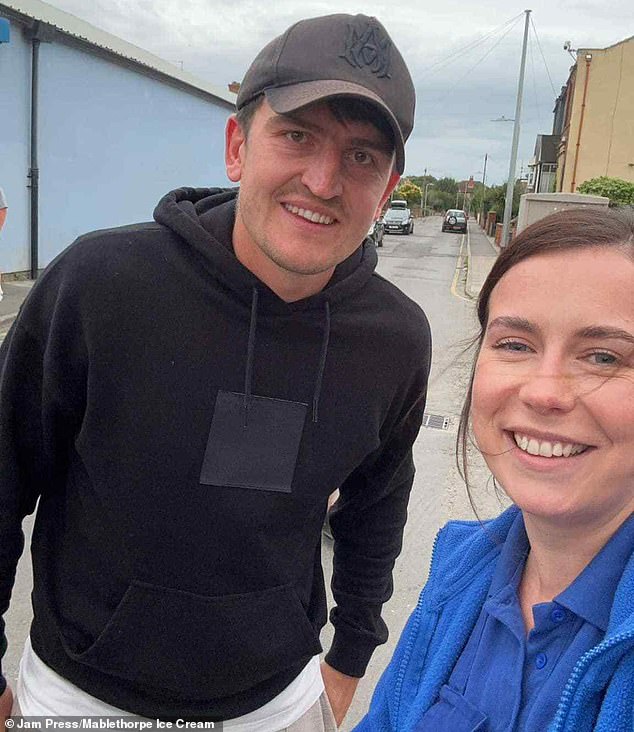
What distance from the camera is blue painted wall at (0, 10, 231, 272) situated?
1138cm

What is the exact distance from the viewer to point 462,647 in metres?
1.38

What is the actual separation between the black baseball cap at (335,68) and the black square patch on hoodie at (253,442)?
618 mm

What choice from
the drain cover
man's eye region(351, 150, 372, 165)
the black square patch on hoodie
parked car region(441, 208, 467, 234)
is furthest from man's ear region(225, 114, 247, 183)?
parked car region(441, 208, 467, 234)

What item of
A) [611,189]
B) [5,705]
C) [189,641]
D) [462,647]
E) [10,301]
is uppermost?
[611,189]

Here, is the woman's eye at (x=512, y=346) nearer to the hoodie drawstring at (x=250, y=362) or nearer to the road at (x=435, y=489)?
the hoodie drawstring at (x=250, y=362)

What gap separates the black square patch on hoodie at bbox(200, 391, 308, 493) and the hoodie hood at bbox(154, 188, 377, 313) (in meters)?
0.22

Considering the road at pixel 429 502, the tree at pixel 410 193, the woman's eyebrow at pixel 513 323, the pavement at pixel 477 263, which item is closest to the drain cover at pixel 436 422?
the road at pixel 429 502

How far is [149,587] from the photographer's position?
1.52 meters

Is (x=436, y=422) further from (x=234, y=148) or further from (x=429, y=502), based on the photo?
(x=234, y=148)

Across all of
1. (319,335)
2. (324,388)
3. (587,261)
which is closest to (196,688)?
(324,388)

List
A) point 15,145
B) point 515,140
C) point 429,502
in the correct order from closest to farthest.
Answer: point 429,502, point 15,145, point 515,140

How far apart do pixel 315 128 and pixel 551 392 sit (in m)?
0.76

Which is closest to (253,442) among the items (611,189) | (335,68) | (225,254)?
(225,254)

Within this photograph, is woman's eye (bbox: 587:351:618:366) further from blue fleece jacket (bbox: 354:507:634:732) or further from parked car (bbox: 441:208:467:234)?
parked car (bbox: 441:208:467:234)
